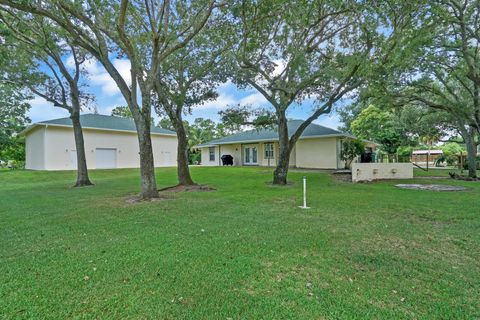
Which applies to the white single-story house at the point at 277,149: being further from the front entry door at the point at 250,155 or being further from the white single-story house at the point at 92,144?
the white single-story house at the point at 92,144

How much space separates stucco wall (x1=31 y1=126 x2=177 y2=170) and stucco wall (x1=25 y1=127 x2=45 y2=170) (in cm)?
45

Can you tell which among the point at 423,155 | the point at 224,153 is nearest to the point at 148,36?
the point at 224,153

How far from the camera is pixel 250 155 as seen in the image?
1066 inches

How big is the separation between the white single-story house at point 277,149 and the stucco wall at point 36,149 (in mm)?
15418

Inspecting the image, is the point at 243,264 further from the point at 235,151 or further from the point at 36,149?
the point at 36,149

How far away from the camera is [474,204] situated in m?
7.37

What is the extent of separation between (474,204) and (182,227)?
8.06 meters

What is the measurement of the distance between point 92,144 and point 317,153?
2015cm

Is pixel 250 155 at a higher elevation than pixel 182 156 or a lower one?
higher

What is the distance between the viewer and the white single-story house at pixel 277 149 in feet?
68.6

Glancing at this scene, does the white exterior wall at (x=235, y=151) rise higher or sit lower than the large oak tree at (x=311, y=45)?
Result: lower

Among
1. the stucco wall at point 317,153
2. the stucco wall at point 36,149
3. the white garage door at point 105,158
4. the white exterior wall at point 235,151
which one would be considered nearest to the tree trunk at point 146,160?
the stucco wall at point 317,153

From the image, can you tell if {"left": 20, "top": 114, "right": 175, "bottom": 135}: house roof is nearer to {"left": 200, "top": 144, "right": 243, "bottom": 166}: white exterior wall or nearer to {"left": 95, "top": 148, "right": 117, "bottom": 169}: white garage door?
{"left": 95, "top": 148, "right": 117, "bottom": 169}: white garage door

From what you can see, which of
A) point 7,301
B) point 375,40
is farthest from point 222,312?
point 375,40
